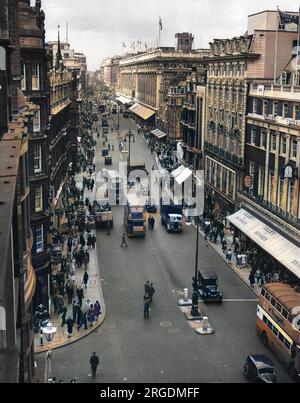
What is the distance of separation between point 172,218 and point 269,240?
14.5 m

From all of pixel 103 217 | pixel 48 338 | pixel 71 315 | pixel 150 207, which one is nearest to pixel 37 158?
pixel 71 315

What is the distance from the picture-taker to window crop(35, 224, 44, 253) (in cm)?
3572

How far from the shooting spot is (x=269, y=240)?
42.8 metres

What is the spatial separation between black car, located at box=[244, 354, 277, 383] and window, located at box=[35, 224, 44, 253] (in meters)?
15.5

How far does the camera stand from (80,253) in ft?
144

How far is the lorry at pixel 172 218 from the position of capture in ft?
182

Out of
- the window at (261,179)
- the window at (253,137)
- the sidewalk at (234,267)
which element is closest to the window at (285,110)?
the window at (261,179)

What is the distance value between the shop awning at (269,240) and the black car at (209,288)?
496cm

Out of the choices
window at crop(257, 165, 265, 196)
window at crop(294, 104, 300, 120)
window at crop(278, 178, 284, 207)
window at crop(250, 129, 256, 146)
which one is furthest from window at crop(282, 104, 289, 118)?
window at crop(250, 129, 256, 146)

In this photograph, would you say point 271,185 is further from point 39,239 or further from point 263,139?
point 39,239

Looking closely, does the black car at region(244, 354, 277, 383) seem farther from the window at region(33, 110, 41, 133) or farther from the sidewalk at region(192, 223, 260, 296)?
the window at region(33, 110, 41, 133)
